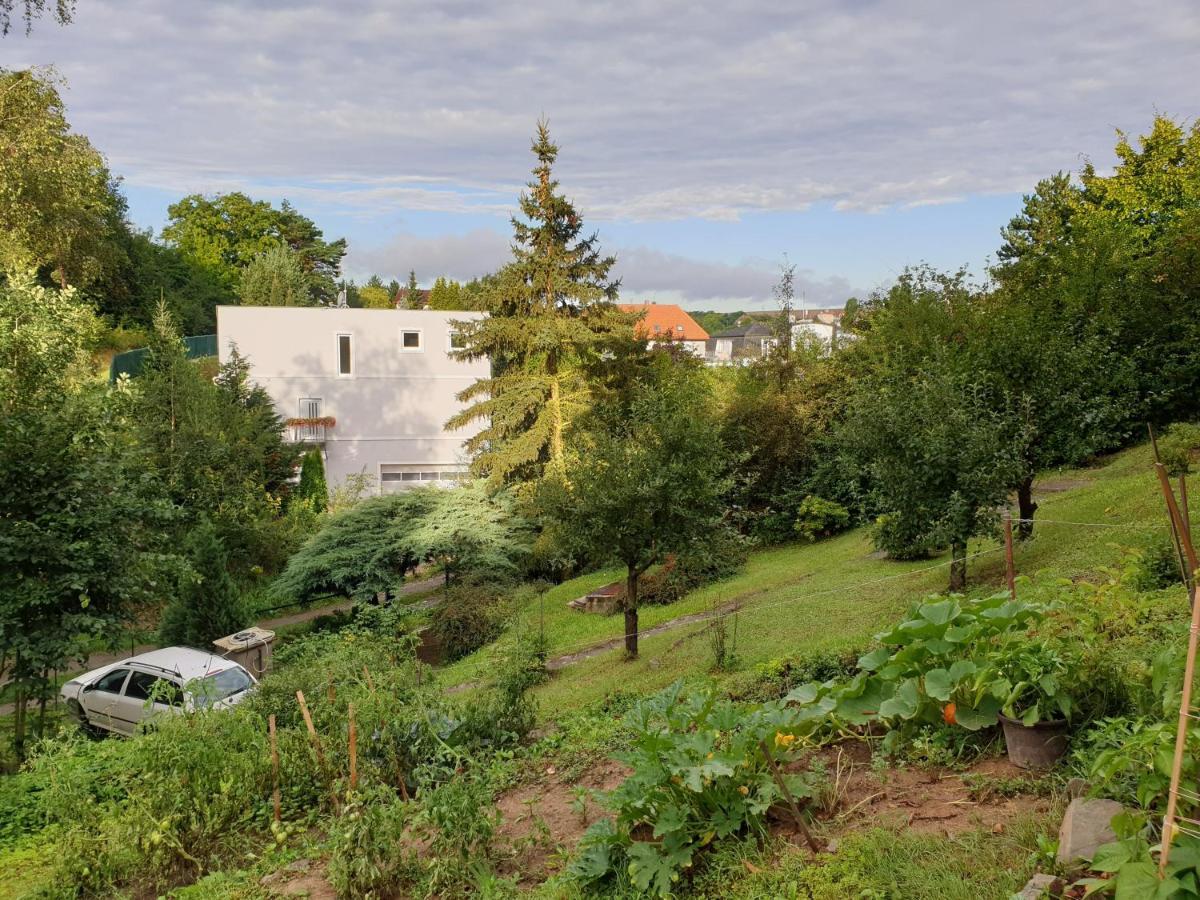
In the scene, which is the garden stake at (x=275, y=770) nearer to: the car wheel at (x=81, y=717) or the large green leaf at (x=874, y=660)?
the large green leaf at (x=874, y=660)

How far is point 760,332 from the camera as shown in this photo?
4476 inches


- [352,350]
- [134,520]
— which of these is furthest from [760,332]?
[134,520]

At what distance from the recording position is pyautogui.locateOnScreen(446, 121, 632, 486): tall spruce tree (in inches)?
943

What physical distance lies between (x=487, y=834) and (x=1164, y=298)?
2182 cm

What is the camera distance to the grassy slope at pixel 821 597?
11.8 meters

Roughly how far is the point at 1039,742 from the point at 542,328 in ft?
65.6

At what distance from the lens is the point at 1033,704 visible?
4.69 meters

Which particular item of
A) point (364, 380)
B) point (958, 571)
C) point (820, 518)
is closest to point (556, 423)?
point (820, 518)

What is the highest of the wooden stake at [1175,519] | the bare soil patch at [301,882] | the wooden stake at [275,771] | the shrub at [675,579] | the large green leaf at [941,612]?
the wooden stake at [1175,519]

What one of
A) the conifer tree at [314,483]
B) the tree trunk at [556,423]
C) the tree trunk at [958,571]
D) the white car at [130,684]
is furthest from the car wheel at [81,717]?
the conifer tree at [314,483]

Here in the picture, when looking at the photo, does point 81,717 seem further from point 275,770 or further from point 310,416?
point 310,416

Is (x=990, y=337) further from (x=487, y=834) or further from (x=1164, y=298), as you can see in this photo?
(x=487, y=834)

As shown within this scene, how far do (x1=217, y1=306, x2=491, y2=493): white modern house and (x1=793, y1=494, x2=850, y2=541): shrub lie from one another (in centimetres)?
1287

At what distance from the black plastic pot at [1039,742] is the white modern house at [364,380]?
27302mm
